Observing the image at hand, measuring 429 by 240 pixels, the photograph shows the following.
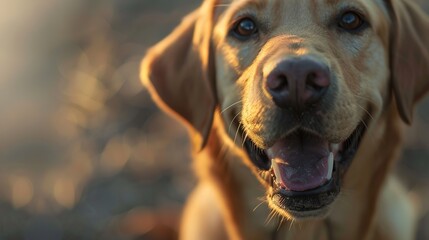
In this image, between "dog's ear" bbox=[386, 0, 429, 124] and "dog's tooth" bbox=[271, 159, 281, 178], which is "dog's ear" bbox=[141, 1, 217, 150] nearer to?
"dog's tooth" bbox=[271, 159, 281, 178]

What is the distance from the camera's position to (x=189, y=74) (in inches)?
165

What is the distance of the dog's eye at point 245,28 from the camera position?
12.7 feet

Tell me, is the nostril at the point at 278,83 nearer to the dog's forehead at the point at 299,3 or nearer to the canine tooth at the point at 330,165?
the canine tooth at the point at 330,165

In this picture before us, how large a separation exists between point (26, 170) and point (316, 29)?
12.9 ft

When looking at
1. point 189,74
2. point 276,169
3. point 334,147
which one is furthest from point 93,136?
point 334,147

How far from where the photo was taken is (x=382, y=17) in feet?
12.9

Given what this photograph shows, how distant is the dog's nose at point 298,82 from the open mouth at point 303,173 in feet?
0.85

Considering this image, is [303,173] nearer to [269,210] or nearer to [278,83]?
[278,83]

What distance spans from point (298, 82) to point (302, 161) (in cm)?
49

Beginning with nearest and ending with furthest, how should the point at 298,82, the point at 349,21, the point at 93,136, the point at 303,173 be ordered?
the point at 298,82
the point at 303,173
the point at 349,21
the point at 93,136

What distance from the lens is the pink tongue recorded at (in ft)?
11.9

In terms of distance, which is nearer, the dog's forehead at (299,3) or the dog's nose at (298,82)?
the dog's nose at (298,82)

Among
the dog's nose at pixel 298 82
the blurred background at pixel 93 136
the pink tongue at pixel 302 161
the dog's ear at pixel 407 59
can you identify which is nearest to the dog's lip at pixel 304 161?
the pink tongue at pixel 302 161

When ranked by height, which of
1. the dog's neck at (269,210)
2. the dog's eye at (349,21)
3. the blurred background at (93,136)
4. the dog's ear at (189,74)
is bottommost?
the blurred background at (93,136)
